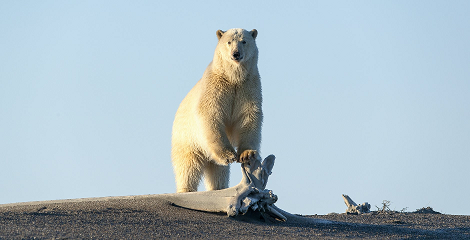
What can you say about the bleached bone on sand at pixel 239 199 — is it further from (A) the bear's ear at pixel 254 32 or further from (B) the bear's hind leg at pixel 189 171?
(A) the bear's ear at pixel 254 32

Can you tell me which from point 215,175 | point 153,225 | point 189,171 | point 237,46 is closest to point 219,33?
point 237,46

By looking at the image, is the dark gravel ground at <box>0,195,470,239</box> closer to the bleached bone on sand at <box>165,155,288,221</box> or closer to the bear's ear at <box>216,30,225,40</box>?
the bleached bone on sand at <box>165,155,288,221</box>

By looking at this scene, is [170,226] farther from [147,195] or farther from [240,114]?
[240,114]

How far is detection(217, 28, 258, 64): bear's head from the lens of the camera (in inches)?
380

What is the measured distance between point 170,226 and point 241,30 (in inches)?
163

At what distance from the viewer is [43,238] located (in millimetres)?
6121

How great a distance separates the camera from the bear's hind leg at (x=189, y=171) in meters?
10.7

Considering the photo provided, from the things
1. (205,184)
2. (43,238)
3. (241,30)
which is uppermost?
(241,30)

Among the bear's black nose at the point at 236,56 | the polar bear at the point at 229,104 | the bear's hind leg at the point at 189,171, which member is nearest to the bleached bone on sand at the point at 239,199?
the polar bear at the point at 229,104

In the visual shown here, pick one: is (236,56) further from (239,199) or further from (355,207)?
(355,207)

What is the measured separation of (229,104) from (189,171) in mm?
1720

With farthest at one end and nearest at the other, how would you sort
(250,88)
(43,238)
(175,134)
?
(175,134) → (250,88) → (43,238)

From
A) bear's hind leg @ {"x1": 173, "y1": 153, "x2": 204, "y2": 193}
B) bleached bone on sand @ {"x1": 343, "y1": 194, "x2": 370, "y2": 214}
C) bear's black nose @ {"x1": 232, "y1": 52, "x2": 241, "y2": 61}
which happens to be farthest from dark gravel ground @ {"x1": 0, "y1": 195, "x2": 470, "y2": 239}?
bear's black nose @ {"x1": 232, "y1": 52, "x2": 241, "y2": 61}

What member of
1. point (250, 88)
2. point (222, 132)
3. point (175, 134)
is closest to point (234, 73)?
point (250, 88)
